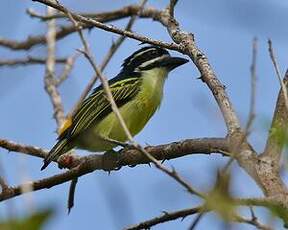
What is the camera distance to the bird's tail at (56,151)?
16.7 feet

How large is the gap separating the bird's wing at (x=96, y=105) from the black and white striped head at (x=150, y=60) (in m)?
0.28

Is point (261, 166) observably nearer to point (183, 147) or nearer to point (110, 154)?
point (183, 147)

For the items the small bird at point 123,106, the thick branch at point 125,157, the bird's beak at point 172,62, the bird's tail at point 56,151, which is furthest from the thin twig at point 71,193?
the bird's beak at point 172,62

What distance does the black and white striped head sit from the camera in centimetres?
666

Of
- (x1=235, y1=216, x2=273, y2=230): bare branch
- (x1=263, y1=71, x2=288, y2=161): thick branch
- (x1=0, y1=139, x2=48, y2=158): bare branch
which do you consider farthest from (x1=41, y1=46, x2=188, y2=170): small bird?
(x1=235, y1=216, x2=273, y2=230): bare branch

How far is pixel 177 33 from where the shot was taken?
15.9ft

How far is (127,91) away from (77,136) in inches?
29.0

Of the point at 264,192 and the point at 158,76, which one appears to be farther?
the point at 158,76

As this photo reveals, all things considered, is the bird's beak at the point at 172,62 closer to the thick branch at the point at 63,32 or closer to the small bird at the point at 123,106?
the small bird at the point at 123,106

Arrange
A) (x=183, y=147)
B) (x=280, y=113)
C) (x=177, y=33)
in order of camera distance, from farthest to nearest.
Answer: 1. (x=177, y=33)
2. (x=183, y=147)
3. (x=280, y=113)

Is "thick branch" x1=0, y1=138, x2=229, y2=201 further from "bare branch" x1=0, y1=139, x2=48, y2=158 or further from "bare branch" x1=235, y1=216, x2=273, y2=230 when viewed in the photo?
"bare branch" x1=235, y1=216, x2=273, y2=230

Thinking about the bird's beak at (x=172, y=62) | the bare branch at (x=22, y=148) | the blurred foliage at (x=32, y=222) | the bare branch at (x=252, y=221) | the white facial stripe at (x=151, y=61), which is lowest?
the blurred foliage at (x=32, y=222)

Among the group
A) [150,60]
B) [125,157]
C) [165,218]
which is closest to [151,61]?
[150,60]

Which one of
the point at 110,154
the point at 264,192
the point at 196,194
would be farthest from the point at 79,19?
the point at 196,194
